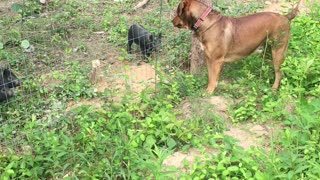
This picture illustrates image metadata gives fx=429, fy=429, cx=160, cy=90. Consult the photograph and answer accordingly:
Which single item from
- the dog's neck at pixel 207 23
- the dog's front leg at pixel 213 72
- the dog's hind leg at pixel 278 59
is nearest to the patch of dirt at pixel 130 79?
the dog's front leg at pixel 213 72

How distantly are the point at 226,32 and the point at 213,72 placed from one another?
0.52 metres

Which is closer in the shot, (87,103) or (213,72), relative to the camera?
(87,103)

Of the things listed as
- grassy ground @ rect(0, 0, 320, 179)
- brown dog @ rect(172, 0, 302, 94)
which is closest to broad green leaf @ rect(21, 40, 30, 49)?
grassy ground @ rect(0, 0, 320, 179)

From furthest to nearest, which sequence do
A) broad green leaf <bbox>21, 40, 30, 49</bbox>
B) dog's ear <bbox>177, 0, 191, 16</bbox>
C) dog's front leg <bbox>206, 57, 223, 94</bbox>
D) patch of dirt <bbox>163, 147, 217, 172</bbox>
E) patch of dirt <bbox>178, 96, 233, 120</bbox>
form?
broad green leaf <bbox>21, 40, 30, 49</bbox> < dog's front leg <bbox>206, 57, 223, 94</bbox> < dog's ear <bbox>177, 0, 191, 16</bbox> < patch of dirt <bbox>178, 96, 233, 120</bbox> < patch of dirt <bbox>163, 147, 217, 172</bbox>

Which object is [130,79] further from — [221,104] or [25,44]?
[25,44]

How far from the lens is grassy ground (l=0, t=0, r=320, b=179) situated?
3736 millimetres

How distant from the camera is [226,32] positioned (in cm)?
527

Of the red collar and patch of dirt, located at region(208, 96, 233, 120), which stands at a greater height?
the red collar

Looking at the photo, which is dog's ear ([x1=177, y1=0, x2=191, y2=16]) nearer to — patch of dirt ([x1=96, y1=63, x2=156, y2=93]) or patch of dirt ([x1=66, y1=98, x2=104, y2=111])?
patch of dirt ([x1=96, y1=63, x2=156, y2=93])

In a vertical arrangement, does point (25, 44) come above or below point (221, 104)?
above

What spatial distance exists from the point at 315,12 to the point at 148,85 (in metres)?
3.68

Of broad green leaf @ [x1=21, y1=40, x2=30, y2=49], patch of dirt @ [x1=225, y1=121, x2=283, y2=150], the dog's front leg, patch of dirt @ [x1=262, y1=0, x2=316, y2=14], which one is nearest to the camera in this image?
patch of dirt @ [x1=225, y1=121, x2=283, y2=150]

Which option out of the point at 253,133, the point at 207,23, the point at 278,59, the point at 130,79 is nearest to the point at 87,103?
the point at 130,79

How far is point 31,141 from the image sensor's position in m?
4.18
